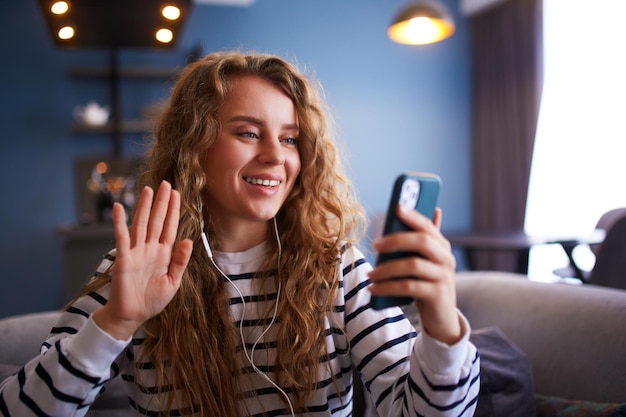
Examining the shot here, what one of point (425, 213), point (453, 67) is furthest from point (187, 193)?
point (453, 67)

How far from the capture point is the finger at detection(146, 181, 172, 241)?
0.81 metres

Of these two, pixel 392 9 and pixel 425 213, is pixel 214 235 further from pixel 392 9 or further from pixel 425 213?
pixel 392 9

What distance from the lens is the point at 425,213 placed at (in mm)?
725

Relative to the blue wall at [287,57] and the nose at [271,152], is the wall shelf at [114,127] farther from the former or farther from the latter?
the nose at [271,152]

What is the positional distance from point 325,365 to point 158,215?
459 mm

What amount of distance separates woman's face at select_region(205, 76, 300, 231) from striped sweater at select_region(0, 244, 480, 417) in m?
0.12

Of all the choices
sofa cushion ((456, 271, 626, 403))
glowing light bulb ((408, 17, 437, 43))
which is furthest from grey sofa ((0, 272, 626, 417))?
glowing light bulb ((408, 17, 437, 43))

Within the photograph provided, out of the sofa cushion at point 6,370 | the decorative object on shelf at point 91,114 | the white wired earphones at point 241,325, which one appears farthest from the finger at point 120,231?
the decorative object on shelf at point 91,114

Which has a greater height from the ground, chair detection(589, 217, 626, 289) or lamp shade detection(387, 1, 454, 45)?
lamp shade detection(387, 1, 454, 45)

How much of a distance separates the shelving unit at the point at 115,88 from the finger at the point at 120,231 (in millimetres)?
3221

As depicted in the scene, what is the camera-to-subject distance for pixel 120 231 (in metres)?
0.78

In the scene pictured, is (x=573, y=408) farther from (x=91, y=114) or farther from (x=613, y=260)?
(x=91, y=114)

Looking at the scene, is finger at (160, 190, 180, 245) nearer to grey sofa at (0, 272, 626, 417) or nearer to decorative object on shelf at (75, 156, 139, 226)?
grey sofa at (0, 272, 626, 417)

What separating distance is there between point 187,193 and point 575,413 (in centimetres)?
98
